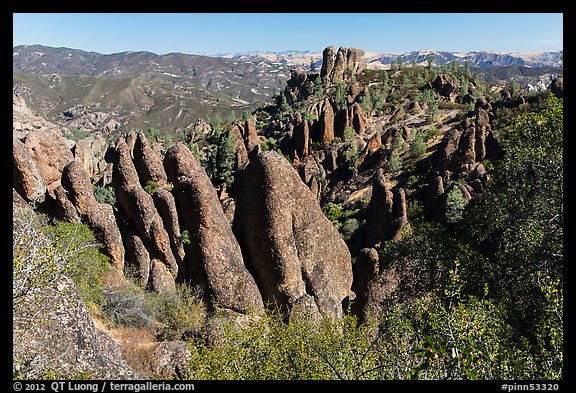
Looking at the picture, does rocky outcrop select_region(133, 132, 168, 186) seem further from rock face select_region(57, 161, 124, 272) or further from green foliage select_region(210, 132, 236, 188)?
green foliage select_region(210, 132, 236, 188)

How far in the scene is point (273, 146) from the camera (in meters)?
Result: 89.0

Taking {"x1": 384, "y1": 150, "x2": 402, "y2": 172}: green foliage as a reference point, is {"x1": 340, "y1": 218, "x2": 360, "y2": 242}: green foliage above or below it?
below

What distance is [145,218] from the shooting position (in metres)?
27.8

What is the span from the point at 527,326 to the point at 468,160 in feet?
151

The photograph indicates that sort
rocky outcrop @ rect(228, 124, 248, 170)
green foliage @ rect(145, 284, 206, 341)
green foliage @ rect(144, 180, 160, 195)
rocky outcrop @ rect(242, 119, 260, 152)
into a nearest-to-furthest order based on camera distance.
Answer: green foliage @ rect(145, 284, 206, 341), green foliage @ rect(144, 180, 160, 195), rocky outcrop @ rect(228, 124, 248, 170), rocky outcrop @ rect(242, 119, 260, 152)

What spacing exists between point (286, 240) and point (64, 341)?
14.8 metres

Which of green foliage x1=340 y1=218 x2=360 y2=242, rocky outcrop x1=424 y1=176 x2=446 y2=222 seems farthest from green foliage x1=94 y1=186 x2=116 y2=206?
rocky outcrop x1=424 y1=176 x2=446 y2=222

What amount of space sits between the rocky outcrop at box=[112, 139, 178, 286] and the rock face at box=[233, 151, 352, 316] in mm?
6588

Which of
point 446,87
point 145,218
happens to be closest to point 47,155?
point 145,218

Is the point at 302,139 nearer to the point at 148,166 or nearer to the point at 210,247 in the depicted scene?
the point at 148,166

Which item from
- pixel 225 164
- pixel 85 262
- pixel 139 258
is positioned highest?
pixel 85 262

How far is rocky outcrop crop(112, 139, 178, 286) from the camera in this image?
90.9ft
